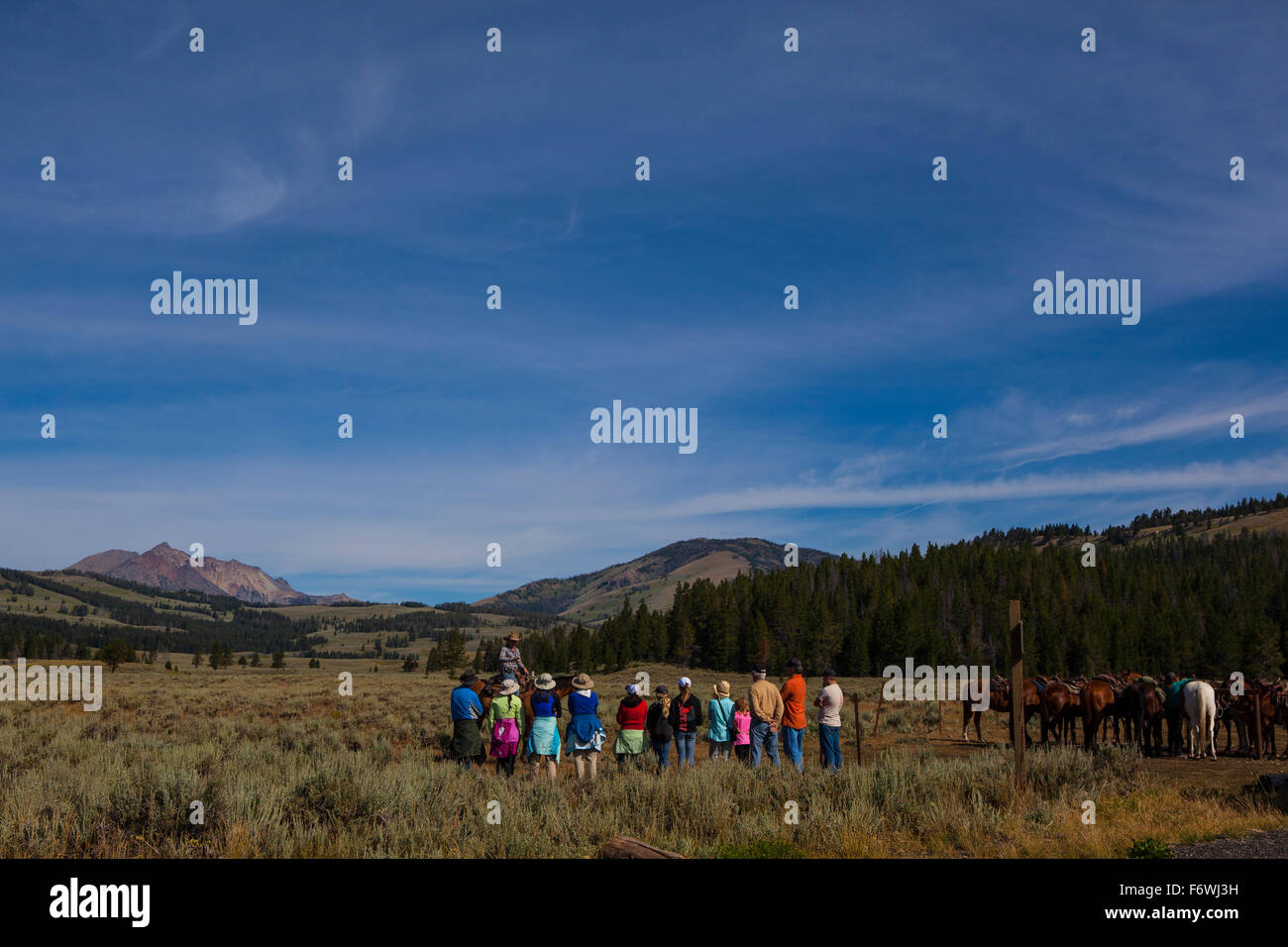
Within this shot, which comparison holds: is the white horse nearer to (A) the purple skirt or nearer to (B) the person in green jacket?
(B) the person in green jacket

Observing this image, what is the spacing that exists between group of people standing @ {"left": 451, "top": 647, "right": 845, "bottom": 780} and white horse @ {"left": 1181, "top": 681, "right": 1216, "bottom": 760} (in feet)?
30.8

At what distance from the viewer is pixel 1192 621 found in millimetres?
99938

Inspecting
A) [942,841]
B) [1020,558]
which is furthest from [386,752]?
[1020,558]

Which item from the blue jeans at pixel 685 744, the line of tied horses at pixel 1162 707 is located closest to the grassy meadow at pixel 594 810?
the blue jeans at pixel 685 744

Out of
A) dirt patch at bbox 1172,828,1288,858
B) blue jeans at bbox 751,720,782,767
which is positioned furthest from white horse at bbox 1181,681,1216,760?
blue jeans at bbox 751,720,782,767

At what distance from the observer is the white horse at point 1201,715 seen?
17.9m

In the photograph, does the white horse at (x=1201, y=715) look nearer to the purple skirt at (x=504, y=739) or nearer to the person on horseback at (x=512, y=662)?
the person on horseback at (x=512, y=662)

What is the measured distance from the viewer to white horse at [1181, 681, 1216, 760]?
17906 millimetres

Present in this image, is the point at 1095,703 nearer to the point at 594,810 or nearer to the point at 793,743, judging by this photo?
the point at 793,743

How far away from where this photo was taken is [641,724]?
14.6 m

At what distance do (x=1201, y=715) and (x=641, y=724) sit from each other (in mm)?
13094
